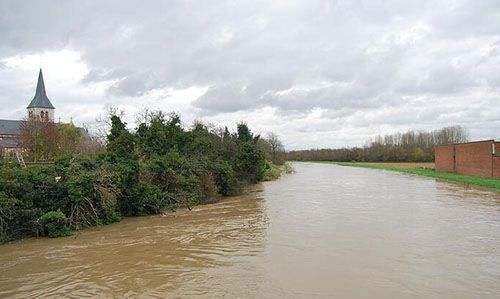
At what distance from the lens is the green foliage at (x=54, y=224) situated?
13992 millimetres

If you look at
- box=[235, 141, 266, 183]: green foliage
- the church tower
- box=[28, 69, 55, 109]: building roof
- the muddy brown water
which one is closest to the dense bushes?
the muddy brown water

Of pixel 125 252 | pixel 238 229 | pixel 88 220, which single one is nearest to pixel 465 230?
pixel 238 229

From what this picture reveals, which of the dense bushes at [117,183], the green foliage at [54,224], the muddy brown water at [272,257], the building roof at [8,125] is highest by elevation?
the building roof at [8,125]

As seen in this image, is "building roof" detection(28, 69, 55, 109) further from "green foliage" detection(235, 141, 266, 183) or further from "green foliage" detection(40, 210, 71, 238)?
"green foliage" detection(40, 210, 71, 238)

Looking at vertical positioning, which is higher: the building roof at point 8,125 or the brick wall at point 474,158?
the building roof at point 8,125

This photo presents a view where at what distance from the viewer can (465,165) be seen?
40406 millimetres

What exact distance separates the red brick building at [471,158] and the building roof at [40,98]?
207 ft

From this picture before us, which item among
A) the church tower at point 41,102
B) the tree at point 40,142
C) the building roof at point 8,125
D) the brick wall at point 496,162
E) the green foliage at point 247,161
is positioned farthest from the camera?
the church tower at point 41,102

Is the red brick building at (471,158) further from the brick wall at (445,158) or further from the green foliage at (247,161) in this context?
the green foliage at (247,161)

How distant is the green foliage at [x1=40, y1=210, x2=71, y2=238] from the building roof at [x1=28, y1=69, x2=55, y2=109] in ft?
212

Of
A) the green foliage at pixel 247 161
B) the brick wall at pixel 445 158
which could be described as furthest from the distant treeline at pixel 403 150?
the green foliage at pixel 247 161

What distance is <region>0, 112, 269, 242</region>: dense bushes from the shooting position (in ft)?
46.1

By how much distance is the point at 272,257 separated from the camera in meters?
10.7

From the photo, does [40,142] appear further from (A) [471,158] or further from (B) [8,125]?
(B) [8,125]
